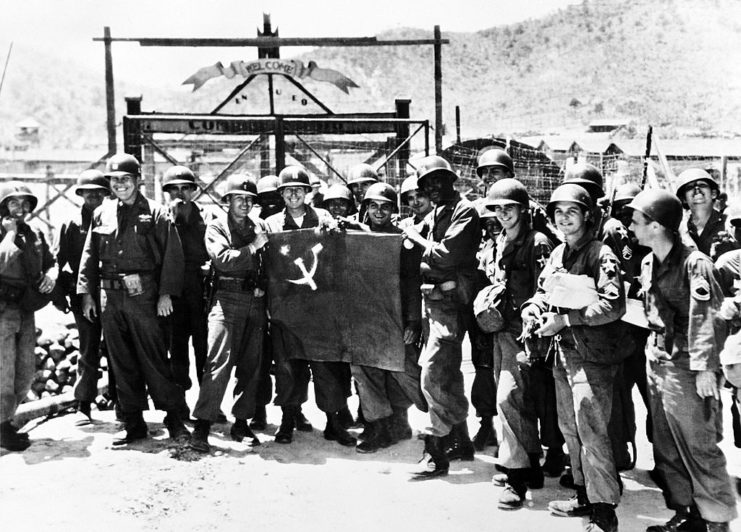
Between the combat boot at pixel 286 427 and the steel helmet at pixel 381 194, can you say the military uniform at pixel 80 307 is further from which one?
the steel helmet at pixel 381 194

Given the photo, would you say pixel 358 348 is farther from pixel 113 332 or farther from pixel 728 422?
pixel 728 422

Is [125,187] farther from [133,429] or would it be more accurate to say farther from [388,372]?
[388,372]

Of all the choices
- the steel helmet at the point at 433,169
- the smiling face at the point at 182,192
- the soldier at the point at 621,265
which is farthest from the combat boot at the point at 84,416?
the soldier at the point at 621,265

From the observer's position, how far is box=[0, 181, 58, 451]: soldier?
6227 mm

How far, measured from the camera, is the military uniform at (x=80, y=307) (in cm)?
685

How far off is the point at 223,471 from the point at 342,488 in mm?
1033

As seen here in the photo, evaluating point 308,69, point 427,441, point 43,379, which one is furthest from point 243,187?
point 308,69

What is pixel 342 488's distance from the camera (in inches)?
212

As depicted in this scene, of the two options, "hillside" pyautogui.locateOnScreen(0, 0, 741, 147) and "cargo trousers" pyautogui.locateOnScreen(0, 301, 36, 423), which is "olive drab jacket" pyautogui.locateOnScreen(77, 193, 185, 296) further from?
"hillside" pyautogui.locateOnScreen(0, 0, 741, 147)

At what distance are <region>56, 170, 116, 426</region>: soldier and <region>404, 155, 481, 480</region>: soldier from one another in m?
3.28

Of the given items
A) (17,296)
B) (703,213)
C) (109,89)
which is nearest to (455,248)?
(703,213)

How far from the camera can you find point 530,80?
5872cm

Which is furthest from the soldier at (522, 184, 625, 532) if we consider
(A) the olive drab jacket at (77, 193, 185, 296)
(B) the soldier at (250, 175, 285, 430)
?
(A) the olive drab jacket at (77, 193, 185, 296)

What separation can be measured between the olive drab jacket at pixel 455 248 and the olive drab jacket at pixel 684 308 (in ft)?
4.98
